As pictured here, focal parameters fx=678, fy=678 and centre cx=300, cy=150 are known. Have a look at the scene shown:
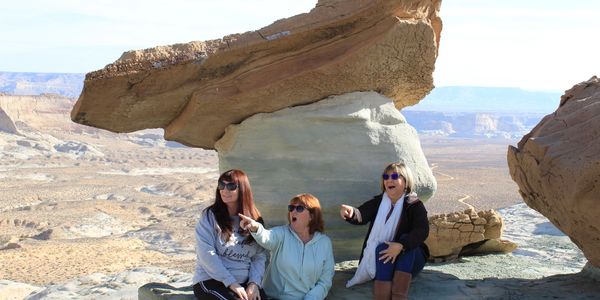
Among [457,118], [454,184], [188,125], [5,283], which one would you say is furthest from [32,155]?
[457,118]

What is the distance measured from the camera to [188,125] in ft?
19.8

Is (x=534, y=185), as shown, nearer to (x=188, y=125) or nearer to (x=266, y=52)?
(x=266, y=52)

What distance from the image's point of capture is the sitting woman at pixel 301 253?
4.23 m

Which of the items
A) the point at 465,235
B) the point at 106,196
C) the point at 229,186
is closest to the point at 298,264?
the point at 229,186

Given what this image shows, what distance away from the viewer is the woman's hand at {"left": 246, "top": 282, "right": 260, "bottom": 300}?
4082 mm

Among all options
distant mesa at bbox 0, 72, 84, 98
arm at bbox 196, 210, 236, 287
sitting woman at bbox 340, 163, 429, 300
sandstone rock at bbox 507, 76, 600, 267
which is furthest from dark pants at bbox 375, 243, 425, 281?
distant mesa at bbox 0, 72, 84, 98

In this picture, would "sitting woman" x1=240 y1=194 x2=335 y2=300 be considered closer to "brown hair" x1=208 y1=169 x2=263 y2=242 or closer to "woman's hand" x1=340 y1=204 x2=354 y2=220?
"brown hair" x1=208 y1=169 x2=263 y2=242

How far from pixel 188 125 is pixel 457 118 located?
120m

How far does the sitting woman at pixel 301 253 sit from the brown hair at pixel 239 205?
0.18 m

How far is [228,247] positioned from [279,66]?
220 centimetres

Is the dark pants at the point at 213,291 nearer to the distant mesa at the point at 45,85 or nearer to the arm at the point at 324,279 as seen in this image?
the arm at the point at 324,279

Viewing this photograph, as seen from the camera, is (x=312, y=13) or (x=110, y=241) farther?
(x=110, y=241)

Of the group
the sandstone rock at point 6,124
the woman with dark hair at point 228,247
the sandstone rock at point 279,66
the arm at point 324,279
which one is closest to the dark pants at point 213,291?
the woman with dark hair at point 228,247

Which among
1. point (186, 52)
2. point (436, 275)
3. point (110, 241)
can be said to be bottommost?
point (110, 241)
